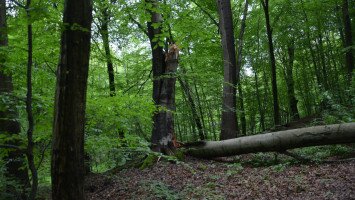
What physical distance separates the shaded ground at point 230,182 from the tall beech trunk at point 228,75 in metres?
2.70

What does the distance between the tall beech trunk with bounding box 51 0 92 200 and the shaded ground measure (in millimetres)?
2204

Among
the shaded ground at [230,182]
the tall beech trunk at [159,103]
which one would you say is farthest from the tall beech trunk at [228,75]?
the tall beech trunk at [159,103]

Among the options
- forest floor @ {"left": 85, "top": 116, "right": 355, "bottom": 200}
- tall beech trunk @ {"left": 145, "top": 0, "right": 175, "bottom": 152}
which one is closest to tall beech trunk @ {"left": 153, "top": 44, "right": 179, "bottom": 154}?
tall beech trunk @ {"left": 145, "top": 0, "right": 175, "bottom": 152}

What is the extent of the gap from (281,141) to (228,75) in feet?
13.2

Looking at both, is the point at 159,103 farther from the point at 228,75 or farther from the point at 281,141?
the point at 228,75

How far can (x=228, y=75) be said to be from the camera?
1078cm

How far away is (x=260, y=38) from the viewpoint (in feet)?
61.1

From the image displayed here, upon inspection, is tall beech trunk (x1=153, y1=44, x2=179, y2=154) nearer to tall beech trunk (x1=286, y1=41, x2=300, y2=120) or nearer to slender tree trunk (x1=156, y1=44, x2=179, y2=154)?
slender tree trunk (x1=156, y1=44, x2=179, y2=154)

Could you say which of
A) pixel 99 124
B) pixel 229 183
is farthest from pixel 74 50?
pixel 229 183

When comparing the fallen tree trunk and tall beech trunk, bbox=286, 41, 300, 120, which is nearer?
the fallen tree trunk

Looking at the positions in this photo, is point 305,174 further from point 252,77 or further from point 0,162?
point 252,77

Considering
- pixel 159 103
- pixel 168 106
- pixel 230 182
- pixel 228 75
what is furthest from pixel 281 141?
pixel 228 75

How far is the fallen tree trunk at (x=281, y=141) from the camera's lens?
6.82 m

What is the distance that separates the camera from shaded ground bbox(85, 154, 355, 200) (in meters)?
5.30
